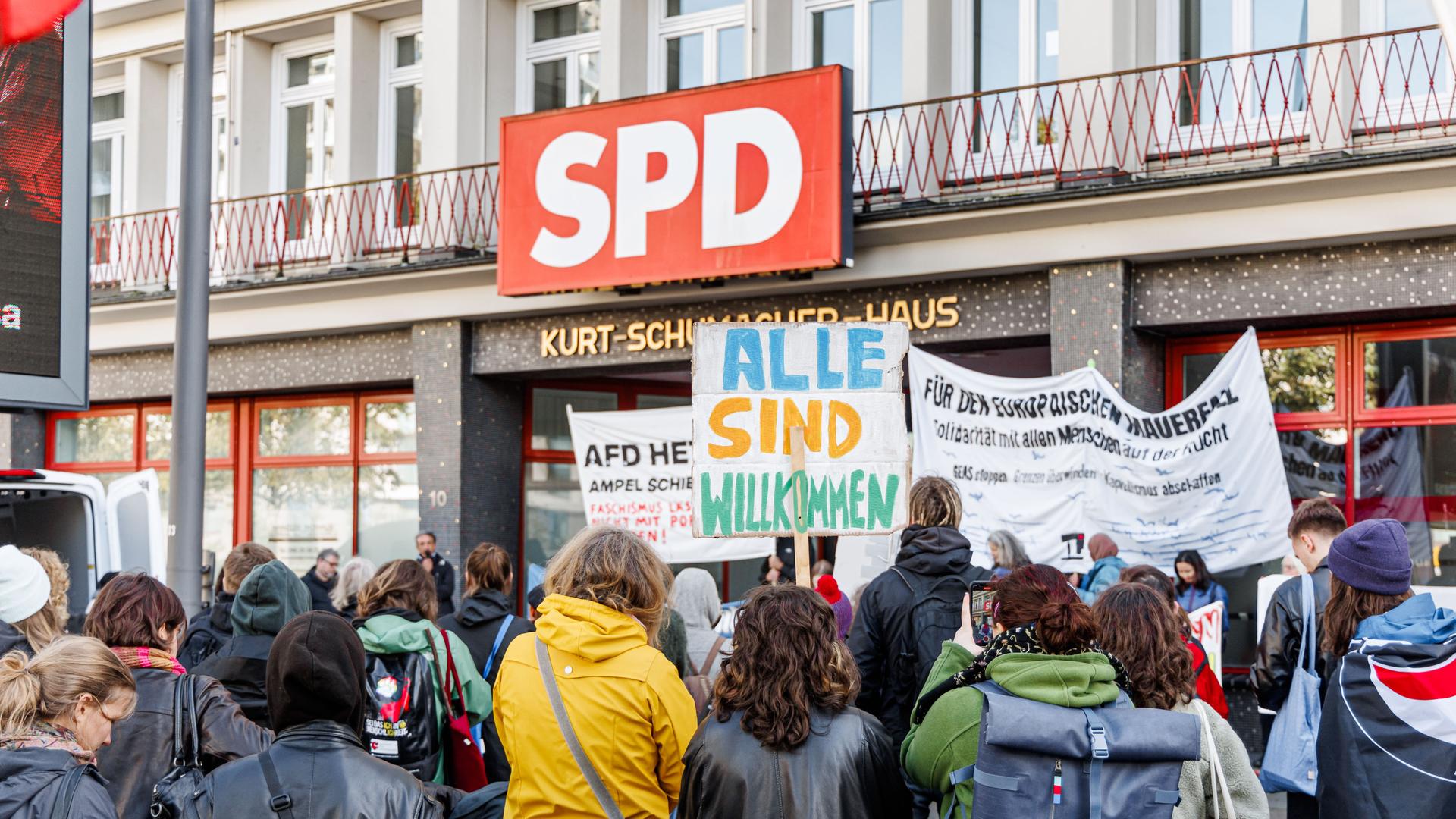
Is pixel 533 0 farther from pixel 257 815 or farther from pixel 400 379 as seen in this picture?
pixel 257 815

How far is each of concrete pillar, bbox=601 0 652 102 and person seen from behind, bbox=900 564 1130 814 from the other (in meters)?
12.3

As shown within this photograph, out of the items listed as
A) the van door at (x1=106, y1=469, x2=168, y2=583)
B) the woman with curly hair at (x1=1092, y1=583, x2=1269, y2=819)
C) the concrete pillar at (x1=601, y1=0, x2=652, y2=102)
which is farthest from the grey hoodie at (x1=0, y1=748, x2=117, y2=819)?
the concrete pillar at (x1=601, y1=0, x2=652, y2=102)

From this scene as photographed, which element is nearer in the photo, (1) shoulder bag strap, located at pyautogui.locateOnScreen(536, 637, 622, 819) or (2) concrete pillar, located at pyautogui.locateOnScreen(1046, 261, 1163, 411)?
(1) shoulder bag strap, located at pyautogui.locateOnScreen(536, 637, 622, 819)

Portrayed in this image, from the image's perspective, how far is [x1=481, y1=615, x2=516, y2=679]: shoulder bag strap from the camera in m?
6.54

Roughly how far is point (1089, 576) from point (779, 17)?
7.10 meters

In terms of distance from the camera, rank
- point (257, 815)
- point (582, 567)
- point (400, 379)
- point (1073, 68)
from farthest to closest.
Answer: point (400, 379), point (1073, 68), point (582, 567), point (257, 815)

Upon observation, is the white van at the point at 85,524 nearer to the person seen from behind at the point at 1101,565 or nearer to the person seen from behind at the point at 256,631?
the person seen from behind at the point at 256,631

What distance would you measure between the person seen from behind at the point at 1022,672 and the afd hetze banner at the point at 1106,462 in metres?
7.40

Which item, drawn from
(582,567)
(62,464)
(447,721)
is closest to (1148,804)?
(582,567)

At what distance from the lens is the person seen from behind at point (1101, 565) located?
10.0 metres

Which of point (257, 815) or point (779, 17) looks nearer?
point (257, 815)

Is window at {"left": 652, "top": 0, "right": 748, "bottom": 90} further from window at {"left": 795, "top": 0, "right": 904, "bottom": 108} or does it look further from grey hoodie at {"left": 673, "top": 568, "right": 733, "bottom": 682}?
grey hoodie at {"left": 673, "top": 568, "right": 733, "bottom": 682}

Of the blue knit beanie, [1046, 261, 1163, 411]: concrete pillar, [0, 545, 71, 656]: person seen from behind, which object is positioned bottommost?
[0, 545, 71, 656]: person seen from behind

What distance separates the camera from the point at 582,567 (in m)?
4.26
